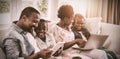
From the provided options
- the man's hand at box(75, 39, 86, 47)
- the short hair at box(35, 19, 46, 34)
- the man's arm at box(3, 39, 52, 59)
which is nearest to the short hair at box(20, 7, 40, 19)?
the short hair at box(35, 19, 46, 34)

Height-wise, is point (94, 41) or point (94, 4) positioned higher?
point (94, 4)

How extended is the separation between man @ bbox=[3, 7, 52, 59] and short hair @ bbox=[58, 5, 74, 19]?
24 cm

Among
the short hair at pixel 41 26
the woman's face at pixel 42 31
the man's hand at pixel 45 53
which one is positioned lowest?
the man's hand at pixel 45 53

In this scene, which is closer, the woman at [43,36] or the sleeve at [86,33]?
the woman at [43,36]

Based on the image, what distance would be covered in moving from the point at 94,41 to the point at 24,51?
754 millimetres

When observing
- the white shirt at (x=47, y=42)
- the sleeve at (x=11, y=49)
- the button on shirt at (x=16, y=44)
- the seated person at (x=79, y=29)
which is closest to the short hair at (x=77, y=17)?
the seated person at (x=79, y=29)

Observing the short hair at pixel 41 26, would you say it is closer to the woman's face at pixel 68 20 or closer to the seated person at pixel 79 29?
the woman's face at pixel 68 20

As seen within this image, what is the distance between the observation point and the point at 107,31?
7.42 ft

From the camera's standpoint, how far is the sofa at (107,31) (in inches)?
86.4

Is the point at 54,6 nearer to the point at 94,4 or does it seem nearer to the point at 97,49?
the point at 94,4

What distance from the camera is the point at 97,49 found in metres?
2.21

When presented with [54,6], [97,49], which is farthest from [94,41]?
[54,6]

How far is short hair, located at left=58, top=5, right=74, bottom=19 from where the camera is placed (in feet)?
6.46

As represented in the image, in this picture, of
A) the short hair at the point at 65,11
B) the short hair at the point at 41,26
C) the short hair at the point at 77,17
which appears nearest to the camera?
the short hair at the point at 41,26
